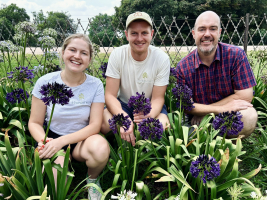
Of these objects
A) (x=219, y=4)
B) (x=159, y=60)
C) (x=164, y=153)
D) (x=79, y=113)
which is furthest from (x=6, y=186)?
(x=219, y=4)

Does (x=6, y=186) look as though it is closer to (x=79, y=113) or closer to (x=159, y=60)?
(x=79, y=113)

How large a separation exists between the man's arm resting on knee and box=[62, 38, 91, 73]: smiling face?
1.63m

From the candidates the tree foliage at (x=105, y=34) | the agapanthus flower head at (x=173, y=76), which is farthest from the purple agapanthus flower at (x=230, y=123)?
the tree foliage at (x=105, y=34)

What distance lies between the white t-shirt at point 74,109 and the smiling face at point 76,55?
230 millimetres

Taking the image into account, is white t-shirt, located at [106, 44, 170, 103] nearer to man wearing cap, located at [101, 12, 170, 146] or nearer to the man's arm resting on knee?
man wearing cap, located at [101, 12, 170, 146]

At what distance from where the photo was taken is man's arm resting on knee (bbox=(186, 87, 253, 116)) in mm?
3010

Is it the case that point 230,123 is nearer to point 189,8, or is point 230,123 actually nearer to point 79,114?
Answer: point 79,114

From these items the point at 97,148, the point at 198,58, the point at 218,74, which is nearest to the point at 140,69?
the point at 198,58

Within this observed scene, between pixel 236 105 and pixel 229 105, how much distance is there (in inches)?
Answer: 3.4

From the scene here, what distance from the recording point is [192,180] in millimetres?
2229

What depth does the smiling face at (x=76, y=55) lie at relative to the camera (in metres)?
2.43

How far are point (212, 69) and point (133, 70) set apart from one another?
3.76 ft

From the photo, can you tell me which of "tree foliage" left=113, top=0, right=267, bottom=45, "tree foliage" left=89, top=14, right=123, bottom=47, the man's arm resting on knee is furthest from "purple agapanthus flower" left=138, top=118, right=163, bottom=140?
"tree foliage" left=113, top=0, right=267, bottom=45

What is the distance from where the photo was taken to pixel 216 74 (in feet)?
10.6
